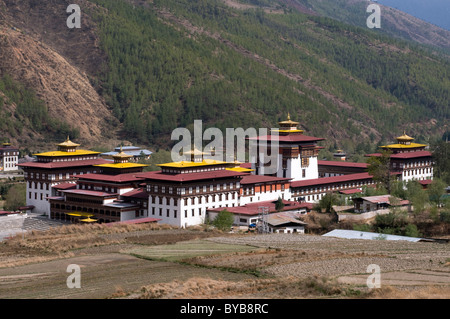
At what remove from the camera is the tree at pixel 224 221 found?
7619 cm

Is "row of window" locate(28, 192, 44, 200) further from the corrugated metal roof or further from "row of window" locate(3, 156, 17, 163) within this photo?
"row of window" locate(3, 156, 17, 163)

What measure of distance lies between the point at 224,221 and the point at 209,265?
23.3m

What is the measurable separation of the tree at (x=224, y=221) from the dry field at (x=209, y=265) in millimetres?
3376

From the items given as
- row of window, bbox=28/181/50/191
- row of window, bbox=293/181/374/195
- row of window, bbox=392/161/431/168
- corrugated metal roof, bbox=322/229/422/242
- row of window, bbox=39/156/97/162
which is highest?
row of window, bbox=39/156/97/162

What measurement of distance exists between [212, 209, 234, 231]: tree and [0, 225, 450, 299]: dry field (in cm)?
338

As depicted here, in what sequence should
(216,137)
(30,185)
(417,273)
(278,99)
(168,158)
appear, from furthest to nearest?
1. (278,99)
2. (216,137)
3. (168,158)
4. (30,185)
5. (417,273)

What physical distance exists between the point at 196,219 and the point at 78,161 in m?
22.0

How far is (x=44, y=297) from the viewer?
139 ft

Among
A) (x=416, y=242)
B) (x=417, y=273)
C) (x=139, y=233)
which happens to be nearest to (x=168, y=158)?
(x=139, y=233)

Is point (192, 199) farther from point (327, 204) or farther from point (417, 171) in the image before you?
point (417, 171)

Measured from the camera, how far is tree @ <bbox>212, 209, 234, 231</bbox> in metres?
76.2

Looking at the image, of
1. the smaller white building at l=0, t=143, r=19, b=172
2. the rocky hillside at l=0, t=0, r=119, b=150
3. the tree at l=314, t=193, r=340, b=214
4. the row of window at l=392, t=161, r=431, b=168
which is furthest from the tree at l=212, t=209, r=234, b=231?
the rocky hillside at l=0, t=0, r=119, b=150
